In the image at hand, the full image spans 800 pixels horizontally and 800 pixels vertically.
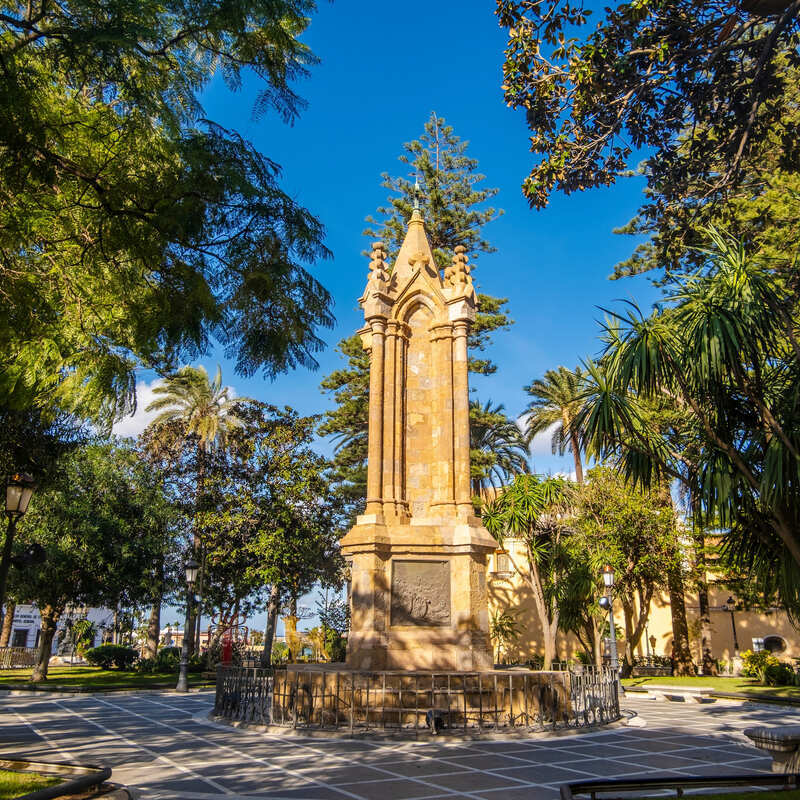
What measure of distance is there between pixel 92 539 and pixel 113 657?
1034 centimetres

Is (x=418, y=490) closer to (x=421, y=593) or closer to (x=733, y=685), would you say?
(x=421, y=593)

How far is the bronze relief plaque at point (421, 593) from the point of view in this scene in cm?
1374

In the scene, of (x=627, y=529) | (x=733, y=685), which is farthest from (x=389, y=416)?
(x=733, y=685)

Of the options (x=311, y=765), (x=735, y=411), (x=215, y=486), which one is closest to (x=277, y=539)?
(x=215, y=486)

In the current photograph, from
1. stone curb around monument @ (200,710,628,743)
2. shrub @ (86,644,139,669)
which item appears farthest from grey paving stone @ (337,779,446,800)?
shrub @ (86,644,139,669)

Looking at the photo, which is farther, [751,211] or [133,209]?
[751,211]

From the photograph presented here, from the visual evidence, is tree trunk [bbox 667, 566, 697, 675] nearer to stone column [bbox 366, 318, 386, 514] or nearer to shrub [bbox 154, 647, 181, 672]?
stone column [bbox 366, 318, 386, 514]

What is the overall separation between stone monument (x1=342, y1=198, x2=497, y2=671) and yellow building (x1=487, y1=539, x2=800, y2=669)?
22.4 meters

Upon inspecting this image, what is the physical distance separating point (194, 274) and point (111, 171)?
3.79 ft

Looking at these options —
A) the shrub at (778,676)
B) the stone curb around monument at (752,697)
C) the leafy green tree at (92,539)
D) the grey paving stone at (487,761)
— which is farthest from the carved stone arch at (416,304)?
the shrub at (778,676)

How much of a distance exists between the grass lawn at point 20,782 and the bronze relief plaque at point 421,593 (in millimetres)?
7459

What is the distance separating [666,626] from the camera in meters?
38.9

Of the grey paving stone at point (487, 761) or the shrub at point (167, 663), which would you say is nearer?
the grey paving stone at point (487, 761)

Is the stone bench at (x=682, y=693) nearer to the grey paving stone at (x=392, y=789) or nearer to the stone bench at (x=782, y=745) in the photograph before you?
the stone bench at (x=782, y=745)
